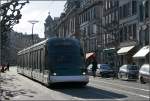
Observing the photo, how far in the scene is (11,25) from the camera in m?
41.2

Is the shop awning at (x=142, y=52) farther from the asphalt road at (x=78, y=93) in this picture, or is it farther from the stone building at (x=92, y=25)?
the asphalt road at (x=78, y=93)

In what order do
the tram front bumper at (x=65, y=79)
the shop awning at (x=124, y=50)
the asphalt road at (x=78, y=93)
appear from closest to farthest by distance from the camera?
the asphalt road at (x=78, y=93) → the tram front bumper at (x=65, y=79) → the shop awning at (x=124, y=50)

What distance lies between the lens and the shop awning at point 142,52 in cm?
5322

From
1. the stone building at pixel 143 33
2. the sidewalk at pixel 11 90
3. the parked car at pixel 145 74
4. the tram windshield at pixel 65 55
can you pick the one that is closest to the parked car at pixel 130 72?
the parked car at pixel 145 74

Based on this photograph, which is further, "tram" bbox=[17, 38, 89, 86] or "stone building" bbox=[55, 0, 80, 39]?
"stone building" bbox=[55, 0, 80, 39]

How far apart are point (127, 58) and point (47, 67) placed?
35266 millimetres

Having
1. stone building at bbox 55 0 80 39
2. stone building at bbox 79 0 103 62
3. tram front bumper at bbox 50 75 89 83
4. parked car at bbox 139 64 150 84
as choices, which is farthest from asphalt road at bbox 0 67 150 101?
stone building at bbox 55 0 80 39

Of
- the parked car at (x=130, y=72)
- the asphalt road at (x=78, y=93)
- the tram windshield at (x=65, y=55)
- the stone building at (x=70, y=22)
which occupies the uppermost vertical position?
the stone building at (x=70, y=22)

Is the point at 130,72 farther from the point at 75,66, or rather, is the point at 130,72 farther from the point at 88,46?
the point at 88,46

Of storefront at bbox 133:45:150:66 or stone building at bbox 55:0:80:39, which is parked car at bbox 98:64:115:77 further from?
stone building at bbox 55:0:80:39

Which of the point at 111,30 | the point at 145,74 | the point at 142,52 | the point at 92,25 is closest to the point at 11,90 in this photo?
the point at 145,74

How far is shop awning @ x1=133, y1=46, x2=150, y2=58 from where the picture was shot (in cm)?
5322

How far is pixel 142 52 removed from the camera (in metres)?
54.9

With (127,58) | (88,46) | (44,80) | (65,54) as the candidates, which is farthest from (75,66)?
(88,46)
